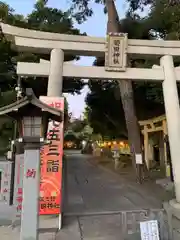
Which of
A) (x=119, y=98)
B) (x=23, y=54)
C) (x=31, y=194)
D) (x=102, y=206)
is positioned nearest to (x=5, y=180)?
(x=31, y=194)

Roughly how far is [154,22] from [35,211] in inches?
523

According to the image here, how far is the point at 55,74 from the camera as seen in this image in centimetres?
648

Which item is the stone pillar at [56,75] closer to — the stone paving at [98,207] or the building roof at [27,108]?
the building roof at [27,108]

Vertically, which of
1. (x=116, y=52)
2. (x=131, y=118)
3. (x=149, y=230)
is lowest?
(x=149, y=230)

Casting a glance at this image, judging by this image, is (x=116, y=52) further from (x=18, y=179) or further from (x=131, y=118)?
(x=131, y=118)

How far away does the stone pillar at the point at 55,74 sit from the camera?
6.38m

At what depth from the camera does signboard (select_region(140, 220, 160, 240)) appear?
394cm

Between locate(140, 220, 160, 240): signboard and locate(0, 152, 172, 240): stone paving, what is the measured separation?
1118 millimetres

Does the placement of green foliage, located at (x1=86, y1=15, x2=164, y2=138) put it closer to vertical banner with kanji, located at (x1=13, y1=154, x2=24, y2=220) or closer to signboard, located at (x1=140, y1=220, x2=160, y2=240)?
vertical banner with kanji, located at (x1=13, y1=154, x2=24, y2=220)

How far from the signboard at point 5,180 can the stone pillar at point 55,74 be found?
2.11 meters

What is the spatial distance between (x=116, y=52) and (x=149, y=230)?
492 cm

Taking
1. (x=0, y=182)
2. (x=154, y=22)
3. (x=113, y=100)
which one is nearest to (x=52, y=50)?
(x=0, y=182)

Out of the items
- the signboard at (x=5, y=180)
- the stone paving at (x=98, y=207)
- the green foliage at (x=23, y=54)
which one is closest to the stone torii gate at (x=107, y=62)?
the stone paving at (x=98, y=207)

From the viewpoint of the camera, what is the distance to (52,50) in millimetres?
6699
